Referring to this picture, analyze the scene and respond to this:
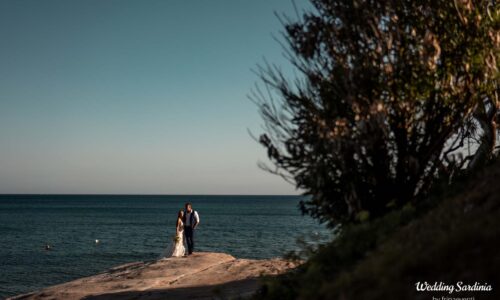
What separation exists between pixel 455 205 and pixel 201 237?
197 ft

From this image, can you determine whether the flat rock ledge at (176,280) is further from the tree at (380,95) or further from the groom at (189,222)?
the tree at (380,95)

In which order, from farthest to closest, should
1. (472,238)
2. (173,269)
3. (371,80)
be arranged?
(173,269) → (371,80) → (472,238)

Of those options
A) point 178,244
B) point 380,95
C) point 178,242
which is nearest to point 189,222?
point 178,242

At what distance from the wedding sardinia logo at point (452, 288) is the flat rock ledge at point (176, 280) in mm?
8832

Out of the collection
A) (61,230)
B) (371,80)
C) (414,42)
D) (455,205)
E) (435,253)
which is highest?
(414,42)

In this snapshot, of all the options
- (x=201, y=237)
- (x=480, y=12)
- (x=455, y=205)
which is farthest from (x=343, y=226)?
(x=201, y=237)

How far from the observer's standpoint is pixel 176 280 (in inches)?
698

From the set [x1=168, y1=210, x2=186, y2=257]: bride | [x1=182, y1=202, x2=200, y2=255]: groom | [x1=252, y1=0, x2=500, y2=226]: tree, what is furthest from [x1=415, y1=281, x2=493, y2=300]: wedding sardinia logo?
[x1=168, y1=210, x2=186, y2=257]: bride

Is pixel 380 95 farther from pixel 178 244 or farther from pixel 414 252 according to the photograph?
pixel 178 244

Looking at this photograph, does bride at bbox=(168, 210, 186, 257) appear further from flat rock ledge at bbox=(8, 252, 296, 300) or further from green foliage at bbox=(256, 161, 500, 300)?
green foliage at bbox=(256, 161, 500, 300)

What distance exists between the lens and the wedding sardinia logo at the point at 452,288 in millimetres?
5488

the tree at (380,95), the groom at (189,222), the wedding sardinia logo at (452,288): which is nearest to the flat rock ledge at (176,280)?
the groom at (189,222)

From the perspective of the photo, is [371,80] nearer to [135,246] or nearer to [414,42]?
[414,42]

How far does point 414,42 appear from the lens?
10562mm
